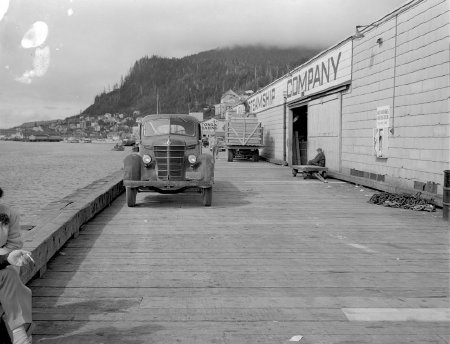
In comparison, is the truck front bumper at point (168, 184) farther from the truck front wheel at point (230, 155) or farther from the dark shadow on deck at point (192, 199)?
the truck front wheel at point (230, 155)

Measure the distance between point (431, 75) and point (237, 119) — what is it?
66.9 ft

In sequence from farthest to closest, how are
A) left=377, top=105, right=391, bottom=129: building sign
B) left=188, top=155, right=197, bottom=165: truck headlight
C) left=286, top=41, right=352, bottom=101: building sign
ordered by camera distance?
left=286, top=41, right=352, bottom=101: building sign < left=377, top=105, right=391, bottom=129: building sign < left=188, top=155, right=197, bottom=165: truck headlight

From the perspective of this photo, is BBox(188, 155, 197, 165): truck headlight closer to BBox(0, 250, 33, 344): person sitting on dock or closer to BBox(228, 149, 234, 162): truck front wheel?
BBox(0, 250, 33, 344): person sitting on dock

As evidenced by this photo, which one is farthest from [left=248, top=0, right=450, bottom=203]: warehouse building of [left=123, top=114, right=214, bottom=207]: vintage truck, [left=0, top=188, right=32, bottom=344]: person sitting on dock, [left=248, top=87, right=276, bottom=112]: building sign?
[left=0, top=188, right=32, bottom=344]: person sitting on dock

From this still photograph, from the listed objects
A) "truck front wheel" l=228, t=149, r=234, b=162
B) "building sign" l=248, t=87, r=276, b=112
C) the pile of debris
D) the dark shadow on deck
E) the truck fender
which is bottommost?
the dark shadow on deck

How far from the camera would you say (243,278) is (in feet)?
18.3

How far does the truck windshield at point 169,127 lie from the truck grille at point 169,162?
3.79 feet

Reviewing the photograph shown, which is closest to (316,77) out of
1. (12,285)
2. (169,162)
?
(169,162)

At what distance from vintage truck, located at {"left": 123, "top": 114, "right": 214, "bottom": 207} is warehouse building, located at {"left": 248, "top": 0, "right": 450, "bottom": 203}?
5.11m

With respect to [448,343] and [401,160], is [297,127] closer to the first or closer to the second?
[401,160]

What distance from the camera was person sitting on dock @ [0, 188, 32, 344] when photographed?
10.9ft

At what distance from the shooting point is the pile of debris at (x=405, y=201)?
34.3 ft

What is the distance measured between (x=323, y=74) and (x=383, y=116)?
6334mm

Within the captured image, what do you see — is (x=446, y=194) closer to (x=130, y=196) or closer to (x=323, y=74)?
(x=130, y=196)
